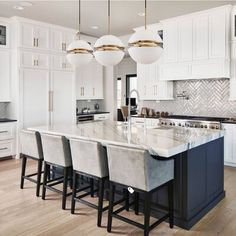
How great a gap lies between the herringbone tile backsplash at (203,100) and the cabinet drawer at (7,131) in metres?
3.50

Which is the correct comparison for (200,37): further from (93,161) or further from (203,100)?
(93,161)

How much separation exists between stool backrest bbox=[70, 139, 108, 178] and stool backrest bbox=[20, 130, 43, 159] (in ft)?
A: 2.71

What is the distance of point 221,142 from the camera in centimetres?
357

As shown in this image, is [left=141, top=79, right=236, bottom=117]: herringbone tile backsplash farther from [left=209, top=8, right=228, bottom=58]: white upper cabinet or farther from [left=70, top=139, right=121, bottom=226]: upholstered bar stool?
[left=70, top=139, right=121, bottom=226]: upholstered bar stool

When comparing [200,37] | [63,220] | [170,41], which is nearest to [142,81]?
[170,41]

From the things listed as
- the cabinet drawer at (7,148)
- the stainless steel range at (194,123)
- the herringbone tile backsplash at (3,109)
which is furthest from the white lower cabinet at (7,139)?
the stainless steel range at (194,123)

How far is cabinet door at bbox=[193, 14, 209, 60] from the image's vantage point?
5.36 metres

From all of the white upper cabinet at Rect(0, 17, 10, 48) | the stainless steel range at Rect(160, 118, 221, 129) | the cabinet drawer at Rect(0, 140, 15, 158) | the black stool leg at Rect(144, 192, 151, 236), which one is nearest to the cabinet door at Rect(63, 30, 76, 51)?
the white upper cabinet at Rect(0, 17, 10, 48)

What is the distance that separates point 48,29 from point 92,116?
2.47 meters

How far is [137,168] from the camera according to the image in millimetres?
2488

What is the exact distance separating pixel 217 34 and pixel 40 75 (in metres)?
3.81

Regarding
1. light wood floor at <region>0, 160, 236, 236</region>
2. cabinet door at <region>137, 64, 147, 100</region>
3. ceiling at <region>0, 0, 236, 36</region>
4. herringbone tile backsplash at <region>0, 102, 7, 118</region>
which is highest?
ceiling at <region>0, 0, 236, 36</region>

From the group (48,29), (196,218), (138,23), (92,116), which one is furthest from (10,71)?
(196,218)

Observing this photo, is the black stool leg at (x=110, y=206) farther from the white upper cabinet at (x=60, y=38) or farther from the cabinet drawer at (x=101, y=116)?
the cabinet drawer at (x=101, y=116)
